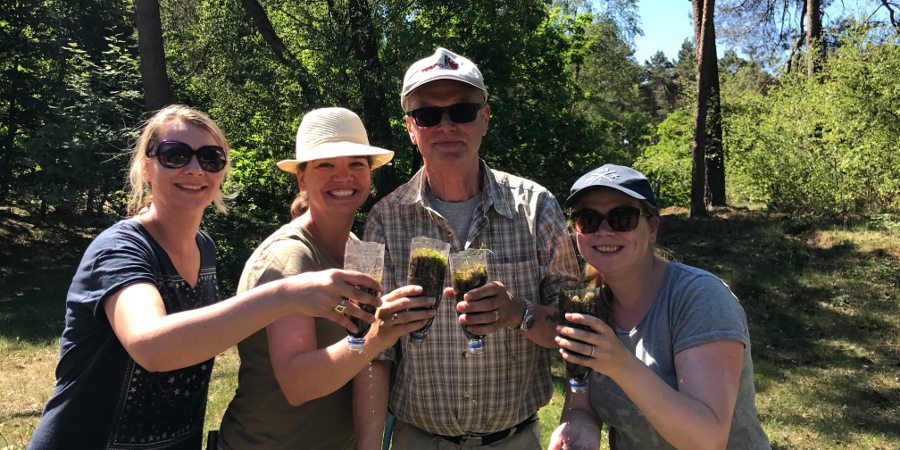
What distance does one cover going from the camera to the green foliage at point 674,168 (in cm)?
2673

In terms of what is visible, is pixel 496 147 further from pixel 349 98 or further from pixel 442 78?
pixel 442 78

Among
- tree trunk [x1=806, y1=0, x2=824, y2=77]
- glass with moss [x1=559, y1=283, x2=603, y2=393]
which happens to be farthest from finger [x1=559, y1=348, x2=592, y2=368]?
tree trunk [x1=806, y1=0, x2=824, y2=77]

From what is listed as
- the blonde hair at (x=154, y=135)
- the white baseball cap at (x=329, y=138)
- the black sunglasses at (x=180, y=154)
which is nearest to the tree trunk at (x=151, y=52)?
the blonde hair at (x=154, y=135)

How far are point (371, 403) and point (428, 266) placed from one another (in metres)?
0.79

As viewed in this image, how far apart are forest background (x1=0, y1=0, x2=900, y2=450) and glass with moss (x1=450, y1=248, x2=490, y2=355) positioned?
411 centimetres

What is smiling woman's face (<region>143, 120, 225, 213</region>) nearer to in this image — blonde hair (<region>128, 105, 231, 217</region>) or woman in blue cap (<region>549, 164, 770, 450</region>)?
blonde hair (<region>128, 105, 231, 217</region>)

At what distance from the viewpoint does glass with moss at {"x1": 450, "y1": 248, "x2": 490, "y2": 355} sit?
225 cm

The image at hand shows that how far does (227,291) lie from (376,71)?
216 inches

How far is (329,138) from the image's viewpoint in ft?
9.14

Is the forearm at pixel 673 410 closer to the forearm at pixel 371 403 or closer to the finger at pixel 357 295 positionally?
the finger at pixel 357 295

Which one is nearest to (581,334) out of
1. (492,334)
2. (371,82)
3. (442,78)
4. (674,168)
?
(492,334)

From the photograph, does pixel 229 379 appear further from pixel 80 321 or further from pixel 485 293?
pixel 485 293

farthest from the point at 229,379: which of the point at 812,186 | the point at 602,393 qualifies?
the point at 812,186

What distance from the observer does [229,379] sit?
7.69 m
